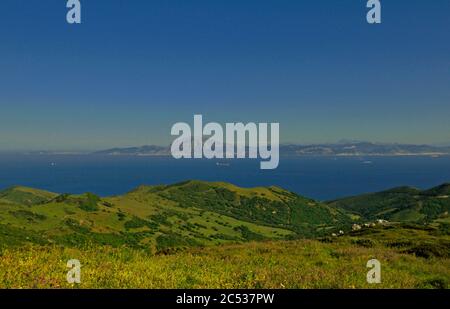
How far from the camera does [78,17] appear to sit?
1936cm

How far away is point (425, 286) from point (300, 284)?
177 inches
